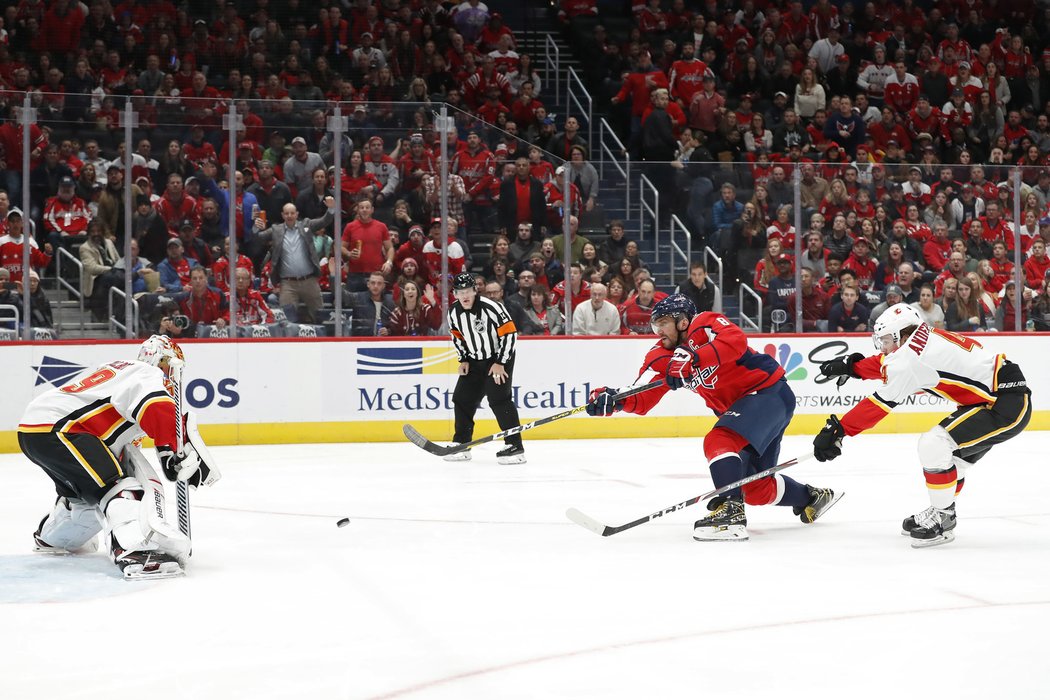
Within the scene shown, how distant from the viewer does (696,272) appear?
399 inches

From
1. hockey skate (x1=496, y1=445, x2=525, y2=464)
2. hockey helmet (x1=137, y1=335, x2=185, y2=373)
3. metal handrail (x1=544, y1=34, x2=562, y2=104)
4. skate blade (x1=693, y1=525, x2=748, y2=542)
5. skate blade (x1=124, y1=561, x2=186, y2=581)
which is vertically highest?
metal handrail (x1=544, y1=34, x2=562, y2=104)

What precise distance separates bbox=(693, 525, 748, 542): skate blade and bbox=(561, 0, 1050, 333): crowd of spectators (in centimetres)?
517

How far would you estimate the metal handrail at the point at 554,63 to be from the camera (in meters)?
14.8

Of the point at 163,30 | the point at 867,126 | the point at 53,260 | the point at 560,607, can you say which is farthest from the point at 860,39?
the point at 560,607

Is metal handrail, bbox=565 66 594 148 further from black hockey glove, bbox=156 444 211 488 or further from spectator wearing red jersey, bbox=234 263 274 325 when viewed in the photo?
black hockey glove, bbox=156 444 211 488

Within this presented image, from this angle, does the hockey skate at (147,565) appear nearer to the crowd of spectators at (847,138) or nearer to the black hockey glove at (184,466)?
the black hockey glove at (184,466)

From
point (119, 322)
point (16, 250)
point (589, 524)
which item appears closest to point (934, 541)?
point (589, 524)

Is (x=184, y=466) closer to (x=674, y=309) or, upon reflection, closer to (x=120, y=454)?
(x=120, y=454)

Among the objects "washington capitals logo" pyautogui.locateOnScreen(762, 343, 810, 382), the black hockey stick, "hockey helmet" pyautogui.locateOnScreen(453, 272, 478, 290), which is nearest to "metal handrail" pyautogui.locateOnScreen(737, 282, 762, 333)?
"washington capitals logo" pyautogui.locateOnScreen(762, 343, 810, 382)

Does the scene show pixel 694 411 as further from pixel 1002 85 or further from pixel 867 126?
pixel 1002 85

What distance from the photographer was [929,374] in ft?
16.8

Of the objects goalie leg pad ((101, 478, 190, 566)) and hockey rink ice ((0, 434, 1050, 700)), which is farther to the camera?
goalie leg pad ((101, 478, 190, 566))

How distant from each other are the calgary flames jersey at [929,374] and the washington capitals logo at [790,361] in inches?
208

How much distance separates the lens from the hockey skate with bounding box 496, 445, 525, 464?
8.56m
